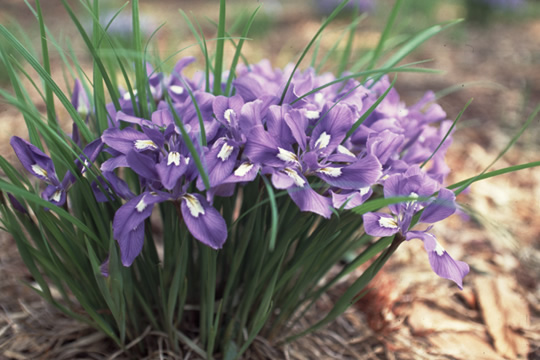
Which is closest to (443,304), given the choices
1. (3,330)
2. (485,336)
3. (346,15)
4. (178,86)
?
(485,336)

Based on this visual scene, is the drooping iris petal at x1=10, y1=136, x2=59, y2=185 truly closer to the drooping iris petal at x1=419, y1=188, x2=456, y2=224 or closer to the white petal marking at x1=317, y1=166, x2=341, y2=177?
the white petal marking at x1=317, y1=166, x2=341, y2=177

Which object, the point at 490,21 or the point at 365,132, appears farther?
the point at 490,21

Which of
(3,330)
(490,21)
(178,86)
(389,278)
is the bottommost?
(490,21)

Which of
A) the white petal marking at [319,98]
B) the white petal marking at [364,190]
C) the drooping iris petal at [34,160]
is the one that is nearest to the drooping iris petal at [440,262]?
the white petal marking at [364,190]

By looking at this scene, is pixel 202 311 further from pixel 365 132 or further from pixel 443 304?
pixel 443 304

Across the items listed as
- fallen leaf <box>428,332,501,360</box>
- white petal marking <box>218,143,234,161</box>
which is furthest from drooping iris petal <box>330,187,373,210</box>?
fallen leaf <box>428,332,501,360</box>

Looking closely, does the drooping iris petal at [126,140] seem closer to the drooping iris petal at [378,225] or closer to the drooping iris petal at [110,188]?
the drooping iris petal at [110,188]

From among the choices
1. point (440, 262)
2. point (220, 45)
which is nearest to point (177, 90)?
point (220, 45)
